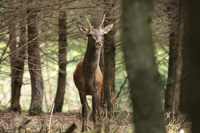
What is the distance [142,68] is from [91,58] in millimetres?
4928

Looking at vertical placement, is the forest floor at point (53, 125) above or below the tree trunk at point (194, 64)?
below

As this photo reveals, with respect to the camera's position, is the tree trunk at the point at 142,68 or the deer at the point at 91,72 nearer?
the tree trunk at the point at 142,68

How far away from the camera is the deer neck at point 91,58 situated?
8383mm

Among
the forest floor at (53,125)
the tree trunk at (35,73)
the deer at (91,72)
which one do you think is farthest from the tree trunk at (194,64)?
the tree trunk at (35,73)

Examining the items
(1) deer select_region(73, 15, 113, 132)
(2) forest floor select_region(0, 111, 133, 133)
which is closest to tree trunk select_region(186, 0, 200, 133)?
(2) forest floor select_region(0, 111, 133, 133)

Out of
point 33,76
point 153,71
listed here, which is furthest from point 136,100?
point 33,76

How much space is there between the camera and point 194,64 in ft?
9.25

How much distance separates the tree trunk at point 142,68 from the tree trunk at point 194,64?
0.73 metres

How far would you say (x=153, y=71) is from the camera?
3568 mm

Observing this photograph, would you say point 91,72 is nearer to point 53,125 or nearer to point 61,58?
point 53,125

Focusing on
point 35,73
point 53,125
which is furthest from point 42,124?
point 35,73

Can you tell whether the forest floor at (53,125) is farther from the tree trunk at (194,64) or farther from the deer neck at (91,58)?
the deer neck at (91,58)

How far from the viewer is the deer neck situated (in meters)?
8.38

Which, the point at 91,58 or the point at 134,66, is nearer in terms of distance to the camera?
the point at 134,66
